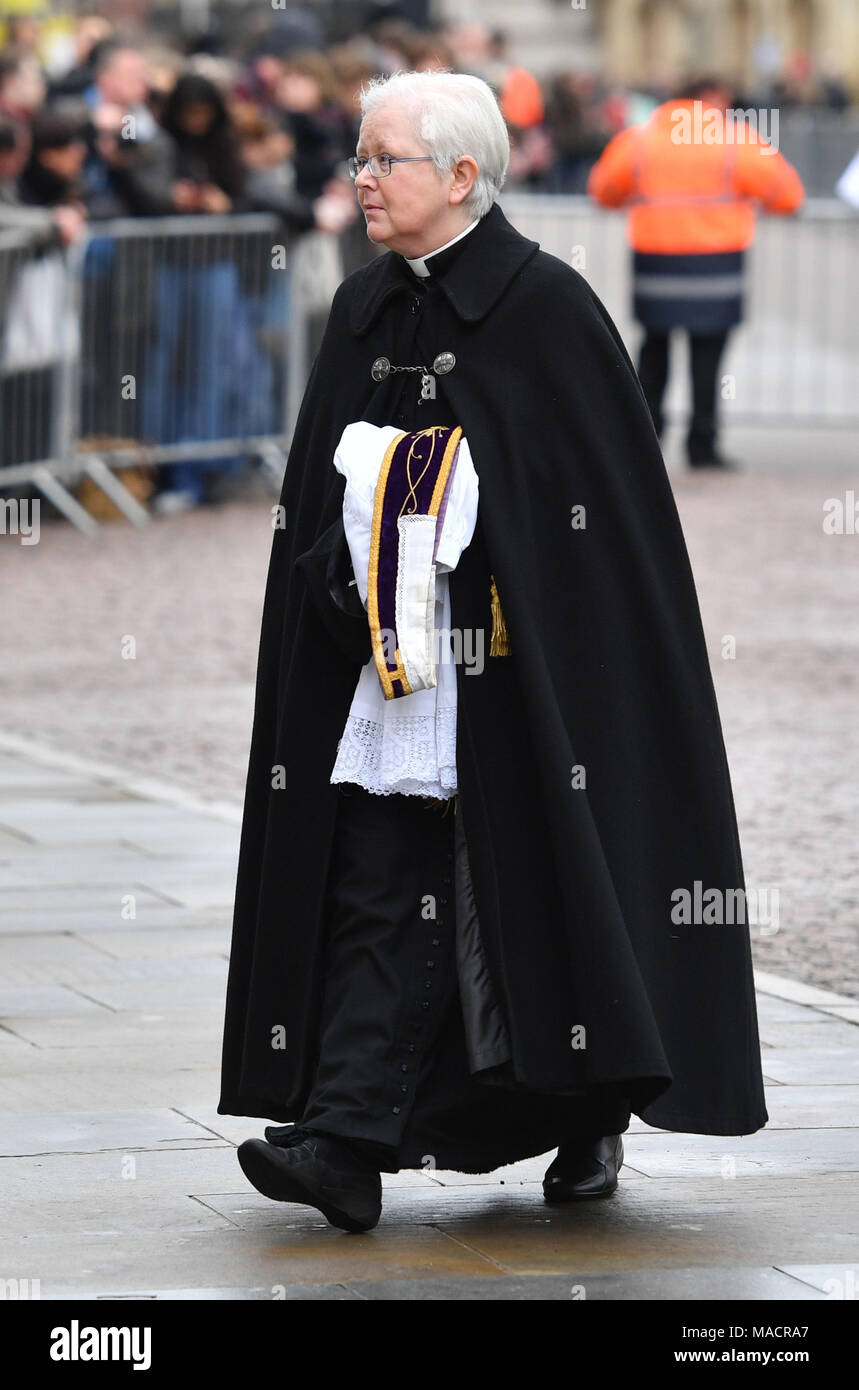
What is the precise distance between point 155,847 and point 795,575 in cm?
579

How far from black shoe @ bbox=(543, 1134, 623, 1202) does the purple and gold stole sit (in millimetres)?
826

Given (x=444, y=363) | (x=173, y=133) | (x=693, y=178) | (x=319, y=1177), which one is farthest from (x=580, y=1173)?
(x=693, y=178)

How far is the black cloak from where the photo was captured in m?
4.41

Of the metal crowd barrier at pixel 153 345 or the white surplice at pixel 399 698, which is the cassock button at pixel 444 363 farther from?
the metal crowd barrier at pixel 153 345

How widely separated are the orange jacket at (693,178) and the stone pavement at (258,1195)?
8937 millimetres

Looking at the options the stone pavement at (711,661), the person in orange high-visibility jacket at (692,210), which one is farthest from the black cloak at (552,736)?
the person in orange high-visibility jacket at (692,210)

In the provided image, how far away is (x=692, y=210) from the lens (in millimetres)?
15016

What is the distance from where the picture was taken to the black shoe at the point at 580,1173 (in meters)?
4.65

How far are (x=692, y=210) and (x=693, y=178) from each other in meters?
0.19

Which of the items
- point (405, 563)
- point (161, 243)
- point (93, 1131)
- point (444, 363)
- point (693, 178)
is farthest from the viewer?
point (693, 178)

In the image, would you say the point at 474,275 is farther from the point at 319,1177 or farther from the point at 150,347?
the point at 150,347

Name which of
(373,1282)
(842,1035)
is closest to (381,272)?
(373,1282)

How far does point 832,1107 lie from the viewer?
5.23 metres
